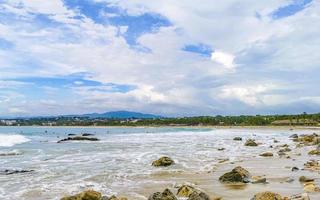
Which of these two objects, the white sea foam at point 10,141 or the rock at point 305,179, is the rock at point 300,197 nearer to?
the rock at point 305,179

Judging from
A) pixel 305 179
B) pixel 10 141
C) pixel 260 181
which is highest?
pixel 10 141

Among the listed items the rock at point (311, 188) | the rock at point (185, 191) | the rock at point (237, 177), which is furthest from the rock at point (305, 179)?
the rock at point (185, 191)

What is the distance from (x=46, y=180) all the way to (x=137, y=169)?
781 cm

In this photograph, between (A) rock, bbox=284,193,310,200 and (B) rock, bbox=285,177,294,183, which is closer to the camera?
(A) rock, bbox=284,193,310,200

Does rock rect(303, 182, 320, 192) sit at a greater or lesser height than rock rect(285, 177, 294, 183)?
greater

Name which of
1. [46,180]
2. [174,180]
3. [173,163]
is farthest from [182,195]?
[173,163]

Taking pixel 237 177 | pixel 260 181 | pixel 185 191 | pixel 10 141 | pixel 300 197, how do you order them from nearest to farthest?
pixel 300 197, pixel 185 191, pixel 260 181, pixel 237 177, pixel 10 141

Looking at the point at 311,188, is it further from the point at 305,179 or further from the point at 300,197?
the point at 305,179

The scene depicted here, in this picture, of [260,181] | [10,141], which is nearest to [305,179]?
[260,181]

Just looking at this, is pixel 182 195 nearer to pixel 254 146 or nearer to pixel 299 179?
pixel 299 179

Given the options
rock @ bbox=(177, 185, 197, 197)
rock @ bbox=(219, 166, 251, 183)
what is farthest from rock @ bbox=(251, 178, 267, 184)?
rock @ bbox=(177, 185, 197, 197)

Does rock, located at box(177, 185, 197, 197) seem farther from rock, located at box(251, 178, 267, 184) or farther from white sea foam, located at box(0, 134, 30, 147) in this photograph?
white sea foam, located at box(0, 134, 30, 147)

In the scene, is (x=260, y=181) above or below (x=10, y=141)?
below

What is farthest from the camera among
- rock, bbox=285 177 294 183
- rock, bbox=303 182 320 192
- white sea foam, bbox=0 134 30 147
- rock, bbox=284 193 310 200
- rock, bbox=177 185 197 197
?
white sea foam, bbox=0 134 30 147
